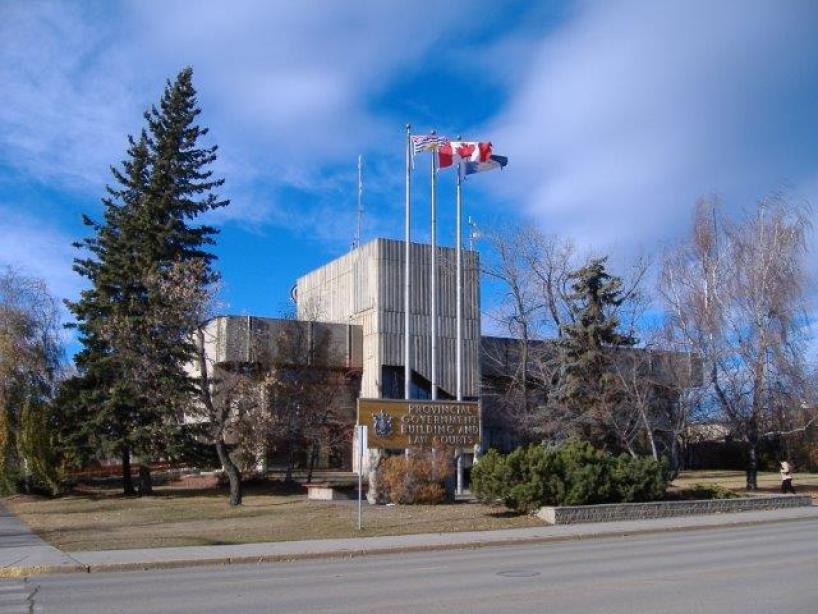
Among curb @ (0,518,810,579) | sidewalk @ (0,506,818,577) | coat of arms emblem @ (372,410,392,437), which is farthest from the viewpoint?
coat of arms emblem @ (372,410,392,437)

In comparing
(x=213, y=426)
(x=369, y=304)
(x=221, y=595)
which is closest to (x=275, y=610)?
(x=221, y=595)

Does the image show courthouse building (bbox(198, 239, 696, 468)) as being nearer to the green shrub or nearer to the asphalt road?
A: the green shrub

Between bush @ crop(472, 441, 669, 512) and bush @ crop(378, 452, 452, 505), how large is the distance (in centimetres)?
243

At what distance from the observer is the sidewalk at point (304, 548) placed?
642 inches

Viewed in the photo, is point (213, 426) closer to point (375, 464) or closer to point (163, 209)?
point (375, 464)

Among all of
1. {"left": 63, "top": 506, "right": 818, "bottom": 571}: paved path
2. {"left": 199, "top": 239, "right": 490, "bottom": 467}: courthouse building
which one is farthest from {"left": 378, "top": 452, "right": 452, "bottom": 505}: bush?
{"left": 199, "top": 239, "right": 490, "bottom": 467}: courthouse building

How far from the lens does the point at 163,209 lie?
36.6 meters

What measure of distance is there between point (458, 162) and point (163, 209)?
12326 mm

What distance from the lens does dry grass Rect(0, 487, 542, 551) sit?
2080 cm

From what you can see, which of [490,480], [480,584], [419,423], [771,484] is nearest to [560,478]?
[490,480]

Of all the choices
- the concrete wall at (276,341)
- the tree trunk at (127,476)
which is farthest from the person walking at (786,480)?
the tree trunk at (127,476)

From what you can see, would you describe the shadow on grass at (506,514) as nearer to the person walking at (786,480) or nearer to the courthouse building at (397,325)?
the person walking at (786,480)

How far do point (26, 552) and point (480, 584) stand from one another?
33.0 feet

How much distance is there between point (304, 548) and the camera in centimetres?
1878
